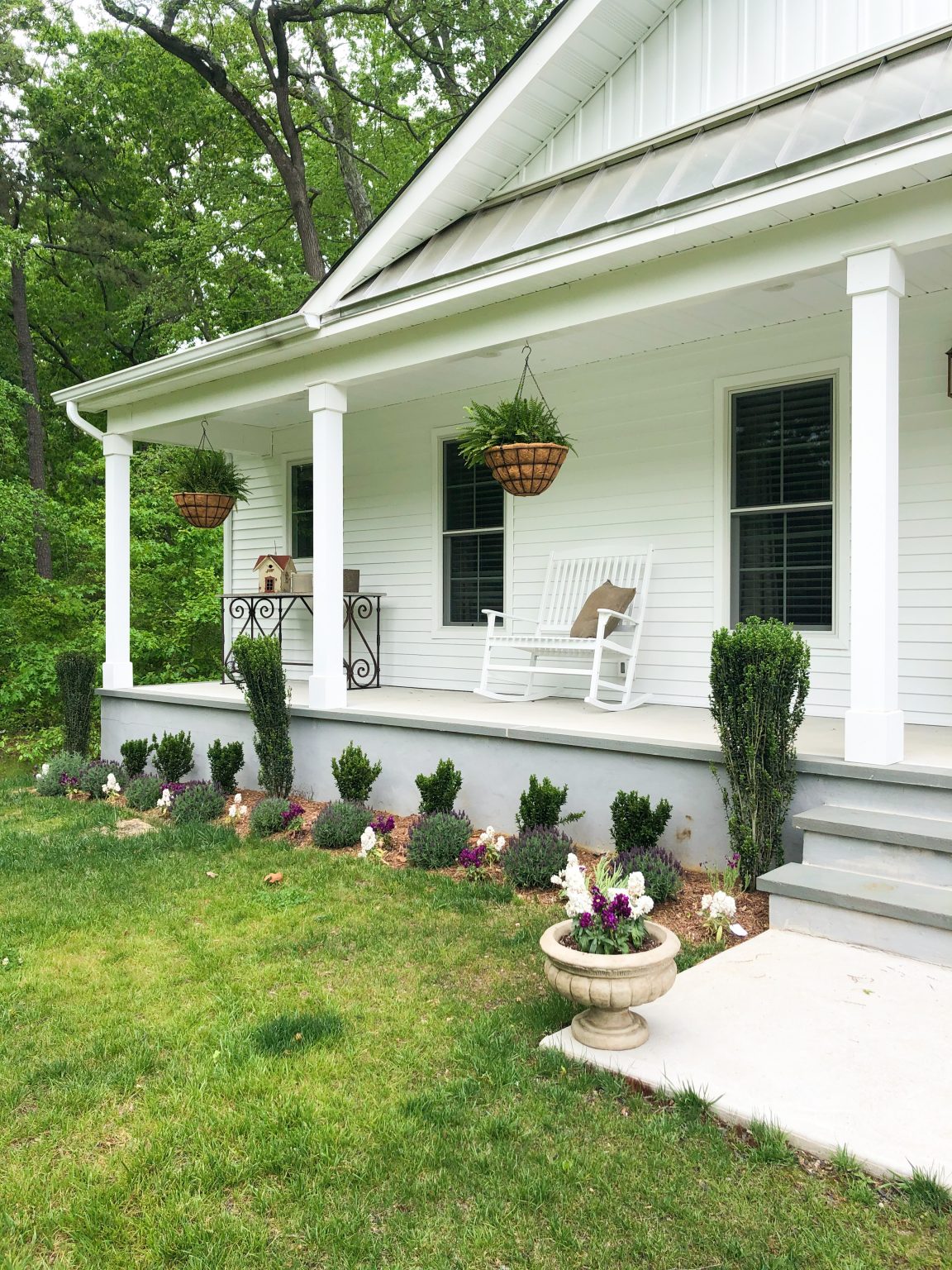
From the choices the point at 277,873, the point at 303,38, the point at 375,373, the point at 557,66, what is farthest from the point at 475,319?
the point at 303,38

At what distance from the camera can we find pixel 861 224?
13.3 feet

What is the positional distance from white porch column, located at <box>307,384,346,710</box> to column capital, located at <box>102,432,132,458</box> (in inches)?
104

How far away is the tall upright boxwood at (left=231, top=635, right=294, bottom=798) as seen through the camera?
20.2 ft

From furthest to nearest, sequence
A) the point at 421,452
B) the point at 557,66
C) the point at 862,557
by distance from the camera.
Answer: the point at 421,452
the point at 557,66
the point at 862,557

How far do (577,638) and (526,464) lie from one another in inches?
52.8

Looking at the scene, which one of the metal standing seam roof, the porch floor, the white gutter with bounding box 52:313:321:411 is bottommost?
the porch floor

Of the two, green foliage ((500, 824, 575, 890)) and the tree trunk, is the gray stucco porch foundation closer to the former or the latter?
green foliage ((500, 824, 575, 890))

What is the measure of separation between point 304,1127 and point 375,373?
4.81 metres

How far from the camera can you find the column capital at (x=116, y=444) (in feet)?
27.1

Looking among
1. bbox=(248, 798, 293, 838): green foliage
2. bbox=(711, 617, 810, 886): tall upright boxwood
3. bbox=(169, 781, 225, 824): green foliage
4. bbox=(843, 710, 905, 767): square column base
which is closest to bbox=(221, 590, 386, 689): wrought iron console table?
bbox=(169, 781, 225, 824): green foliage

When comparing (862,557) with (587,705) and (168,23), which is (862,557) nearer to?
(587,705)

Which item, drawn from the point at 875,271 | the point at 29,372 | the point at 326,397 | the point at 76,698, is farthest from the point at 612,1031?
the point at 29,372

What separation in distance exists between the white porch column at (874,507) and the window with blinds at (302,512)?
590 centimetres

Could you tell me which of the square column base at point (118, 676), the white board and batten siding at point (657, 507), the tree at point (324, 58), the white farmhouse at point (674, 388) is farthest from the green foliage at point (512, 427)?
the tree at point (324, 58)
